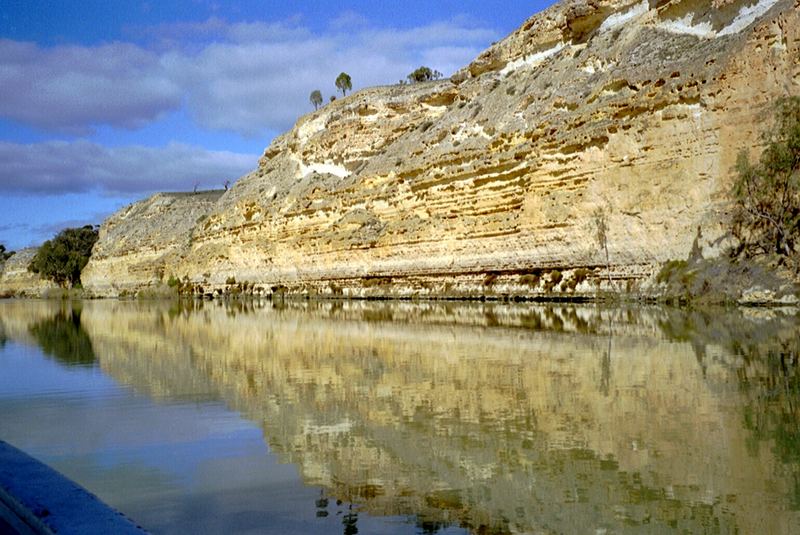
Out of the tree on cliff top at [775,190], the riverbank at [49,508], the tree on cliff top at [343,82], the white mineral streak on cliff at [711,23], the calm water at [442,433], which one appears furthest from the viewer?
the tree on cliff top at [343,82]

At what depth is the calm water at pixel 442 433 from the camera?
4871mm

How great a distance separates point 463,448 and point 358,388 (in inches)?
149

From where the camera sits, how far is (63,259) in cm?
9150

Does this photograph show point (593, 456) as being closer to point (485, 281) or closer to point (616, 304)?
point (616, 304)

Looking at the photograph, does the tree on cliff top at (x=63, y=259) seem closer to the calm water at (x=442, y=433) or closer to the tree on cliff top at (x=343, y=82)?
the tree on cliff top at (x=343, y=82)

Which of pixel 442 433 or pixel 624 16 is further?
pixel 624 16

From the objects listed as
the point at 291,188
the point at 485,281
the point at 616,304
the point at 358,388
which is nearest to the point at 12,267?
the point at 291,188

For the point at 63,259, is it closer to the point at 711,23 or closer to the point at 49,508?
the point at 711,23

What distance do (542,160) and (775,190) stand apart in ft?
32.0

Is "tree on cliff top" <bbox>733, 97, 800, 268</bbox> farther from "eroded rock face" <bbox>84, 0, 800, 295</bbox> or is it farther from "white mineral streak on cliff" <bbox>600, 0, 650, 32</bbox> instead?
"white mineral streak on cliff" <bbox>600, 0, 650, 32</bbox>

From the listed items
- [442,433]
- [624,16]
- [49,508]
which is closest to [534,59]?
→ [624,16]

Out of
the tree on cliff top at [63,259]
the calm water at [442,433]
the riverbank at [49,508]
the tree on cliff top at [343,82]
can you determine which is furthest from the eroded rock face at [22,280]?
the riverbank at [49,508]

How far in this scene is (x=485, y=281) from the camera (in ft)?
109

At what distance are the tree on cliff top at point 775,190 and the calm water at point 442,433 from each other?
26.4ft
